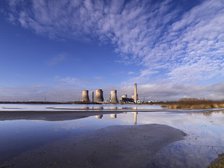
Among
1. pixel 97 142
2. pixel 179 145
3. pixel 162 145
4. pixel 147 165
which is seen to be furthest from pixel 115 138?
pixel 147 165

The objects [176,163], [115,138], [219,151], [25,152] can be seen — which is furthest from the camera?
[115,138]

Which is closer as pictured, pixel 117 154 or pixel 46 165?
pixel 46 165

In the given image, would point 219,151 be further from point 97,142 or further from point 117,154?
point 97,142

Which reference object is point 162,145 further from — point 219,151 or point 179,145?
point 219,151

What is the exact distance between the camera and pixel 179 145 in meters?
12.0

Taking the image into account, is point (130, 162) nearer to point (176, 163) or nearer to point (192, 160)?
point (176, 163)

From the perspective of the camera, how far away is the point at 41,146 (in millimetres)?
10609

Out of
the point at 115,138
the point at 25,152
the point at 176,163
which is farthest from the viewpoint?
the point at 115,138

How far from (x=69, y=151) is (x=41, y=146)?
167cm

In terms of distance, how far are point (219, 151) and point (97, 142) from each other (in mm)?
6003

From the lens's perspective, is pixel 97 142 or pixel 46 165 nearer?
pixel 46 165

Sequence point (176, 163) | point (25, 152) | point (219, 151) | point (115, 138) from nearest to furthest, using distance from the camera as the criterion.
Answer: point (176, 163), point (25, 152), point (219, 151), point (115, 138)

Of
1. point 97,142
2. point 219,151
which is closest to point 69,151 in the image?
point 97,142

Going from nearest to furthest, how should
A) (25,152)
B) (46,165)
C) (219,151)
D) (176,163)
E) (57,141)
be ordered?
(46,165)
(176,163)
(25,152)
(219,151)
(57,141)
